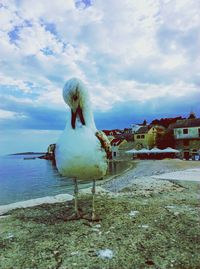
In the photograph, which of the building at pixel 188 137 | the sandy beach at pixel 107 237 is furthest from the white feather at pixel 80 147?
the building at pixel 188 137

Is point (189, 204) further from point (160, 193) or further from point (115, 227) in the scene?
point (115, 227)

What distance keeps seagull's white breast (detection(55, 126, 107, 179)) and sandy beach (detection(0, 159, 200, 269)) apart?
1057 mm

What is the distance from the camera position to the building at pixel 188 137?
51531 mm

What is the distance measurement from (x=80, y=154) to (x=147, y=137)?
5726 centimetres

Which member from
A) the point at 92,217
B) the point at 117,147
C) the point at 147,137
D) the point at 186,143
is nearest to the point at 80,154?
the point at 92,217

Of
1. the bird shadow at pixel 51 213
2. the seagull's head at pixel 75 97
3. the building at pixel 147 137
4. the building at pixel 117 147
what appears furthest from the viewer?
the building at pixel 117 147

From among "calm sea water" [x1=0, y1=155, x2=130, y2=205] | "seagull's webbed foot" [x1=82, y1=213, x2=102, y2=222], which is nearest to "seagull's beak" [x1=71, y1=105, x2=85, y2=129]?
"seagull's webbed foot" [x1=82, y1=213, x2=102, y2=222]

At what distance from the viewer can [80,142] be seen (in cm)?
513

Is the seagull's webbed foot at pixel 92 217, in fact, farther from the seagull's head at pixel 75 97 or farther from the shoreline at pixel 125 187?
the shoreline at pixel 125 187

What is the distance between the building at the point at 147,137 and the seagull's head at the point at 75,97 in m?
56.8

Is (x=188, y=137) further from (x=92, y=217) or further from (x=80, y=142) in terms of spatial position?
(x=80, y=142)

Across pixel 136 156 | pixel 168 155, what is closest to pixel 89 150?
pixel 168 155

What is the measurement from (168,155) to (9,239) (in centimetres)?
5105

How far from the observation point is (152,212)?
6.13 m
